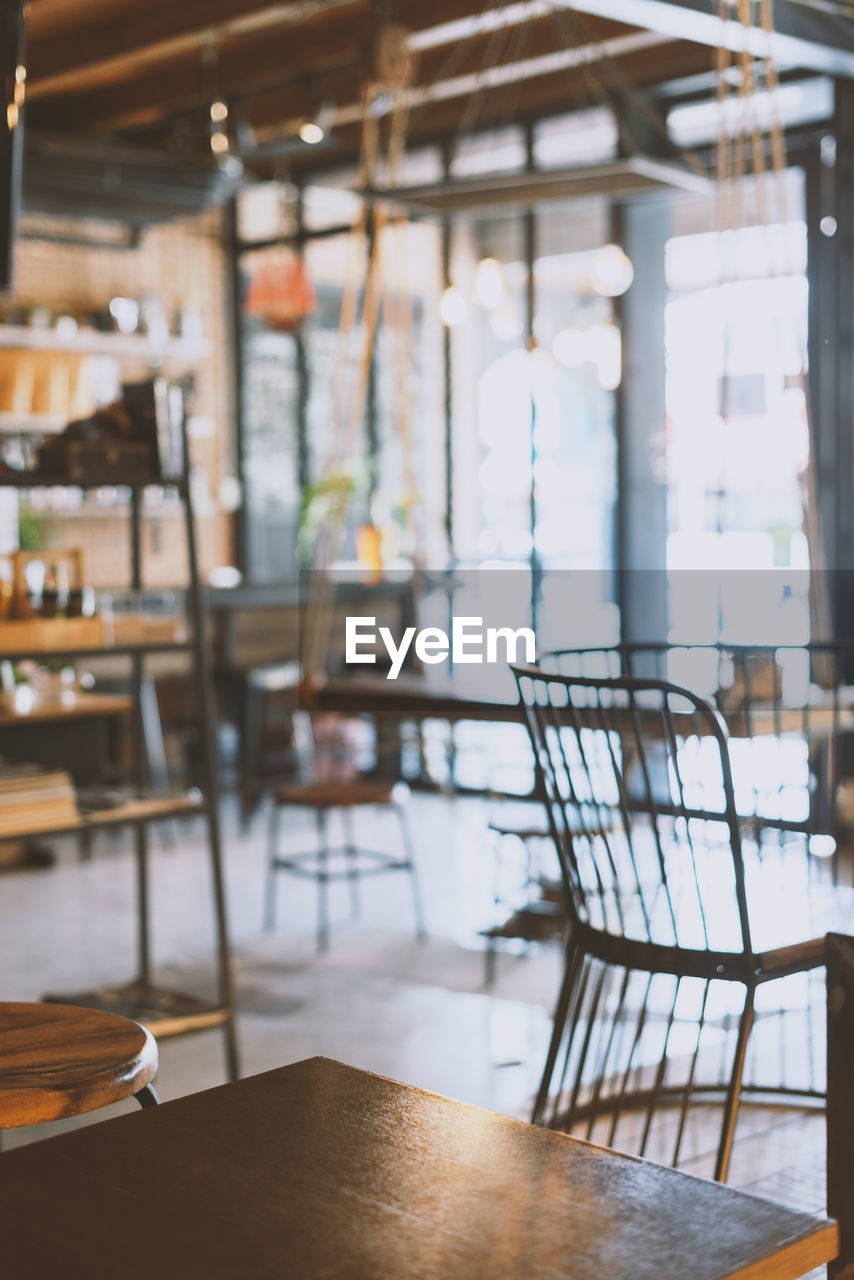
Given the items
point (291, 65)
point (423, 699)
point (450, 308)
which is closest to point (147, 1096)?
point (423, 699)

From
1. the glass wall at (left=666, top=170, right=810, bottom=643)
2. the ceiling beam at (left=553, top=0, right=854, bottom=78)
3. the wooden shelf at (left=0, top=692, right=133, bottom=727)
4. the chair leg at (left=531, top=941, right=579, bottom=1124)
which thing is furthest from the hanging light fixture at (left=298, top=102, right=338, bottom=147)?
the chair leg at (left=531, top=941, right=579, bottom=1124)

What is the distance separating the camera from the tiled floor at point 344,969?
3.46 m

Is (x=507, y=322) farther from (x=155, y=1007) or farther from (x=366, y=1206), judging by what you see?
(x=366, y=1206)

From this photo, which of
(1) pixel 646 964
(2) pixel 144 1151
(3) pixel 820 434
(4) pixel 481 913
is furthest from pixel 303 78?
(2) pixel 144 1151

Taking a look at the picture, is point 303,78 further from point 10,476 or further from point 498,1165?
point 498,1165

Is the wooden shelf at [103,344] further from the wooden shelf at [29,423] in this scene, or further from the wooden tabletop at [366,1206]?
the wooden tabletop at [366,1206]

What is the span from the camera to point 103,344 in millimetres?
7715

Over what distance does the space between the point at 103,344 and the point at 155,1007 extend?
4.99 metres

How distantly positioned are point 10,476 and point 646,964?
1726 millimetres

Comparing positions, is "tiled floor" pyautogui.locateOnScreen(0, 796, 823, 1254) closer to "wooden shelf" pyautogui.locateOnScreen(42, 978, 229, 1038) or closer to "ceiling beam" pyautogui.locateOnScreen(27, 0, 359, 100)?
"wooden shelf" pyautogui.locateOnScreen(42, 978, 229, 1038)

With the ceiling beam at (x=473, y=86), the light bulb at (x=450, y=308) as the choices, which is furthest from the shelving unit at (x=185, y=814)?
the ceiling beam at (x=473, y=86)

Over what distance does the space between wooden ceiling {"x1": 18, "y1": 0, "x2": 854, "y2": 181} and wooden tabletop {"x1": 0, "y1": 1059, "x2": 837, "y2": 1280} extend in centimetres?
506

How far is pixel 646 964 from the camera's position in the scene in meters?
2.30

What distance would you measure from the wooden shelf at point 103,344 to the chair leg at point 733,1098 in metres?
6.07
